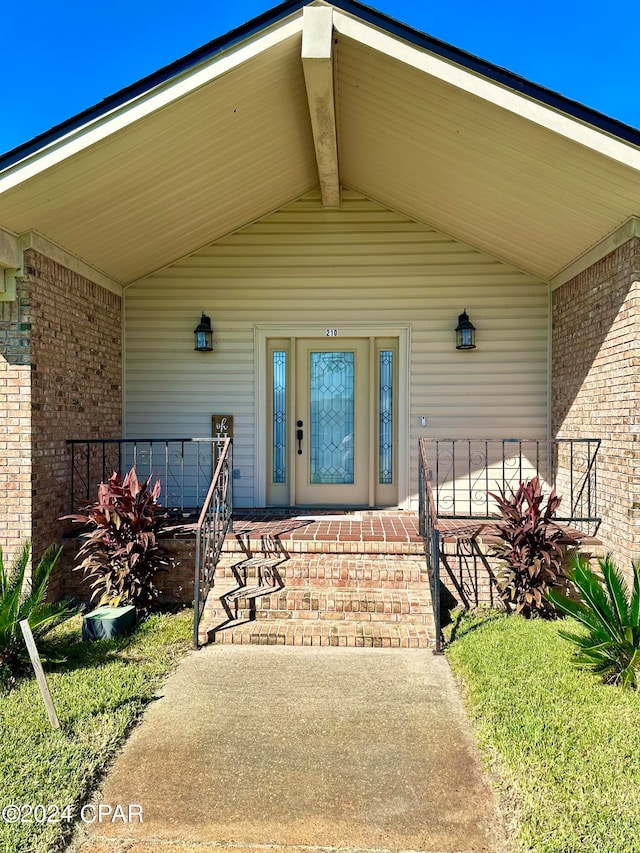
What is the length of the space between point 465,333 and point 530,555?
9.08 feet

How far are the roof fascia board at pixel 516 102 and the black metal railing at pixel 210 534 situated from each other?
10.8 ft

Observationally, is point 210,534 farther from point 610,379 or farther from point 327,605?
point 610,379

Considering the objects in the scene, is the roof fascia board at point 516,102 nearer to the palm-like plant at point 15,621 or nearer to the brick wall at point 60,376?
the brick wall at point 60,376

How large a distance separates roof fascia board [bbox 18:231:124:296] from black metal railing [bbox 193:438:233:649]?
228 centimetres

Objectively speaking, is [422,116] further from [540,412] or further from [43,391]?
[43,391]

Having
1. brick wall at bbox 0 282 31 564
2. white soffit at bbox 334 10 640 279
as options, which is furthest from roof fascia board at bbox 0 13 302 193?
brick wall at bbox 0 282 31 564

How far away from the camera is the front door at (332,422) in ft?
22.6

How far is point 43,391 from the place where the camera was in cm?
512

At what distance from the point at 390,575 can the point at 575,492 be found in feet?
7.39

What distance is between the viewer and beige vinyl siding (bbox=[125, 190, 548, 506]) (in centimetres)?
668

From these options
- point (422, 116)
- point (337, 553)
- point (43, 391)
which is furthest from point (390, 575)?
point (422, 116)

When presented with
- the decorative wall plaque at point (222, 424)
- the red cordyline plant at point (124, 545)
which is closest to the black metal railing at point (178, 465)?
the decorative wall plaque at point (222, 424)

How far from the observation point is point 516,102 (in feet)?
13.0

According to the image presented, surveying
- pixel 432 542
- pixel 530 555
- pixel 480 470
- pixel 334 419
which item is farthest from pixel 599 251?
pixel 334 419
